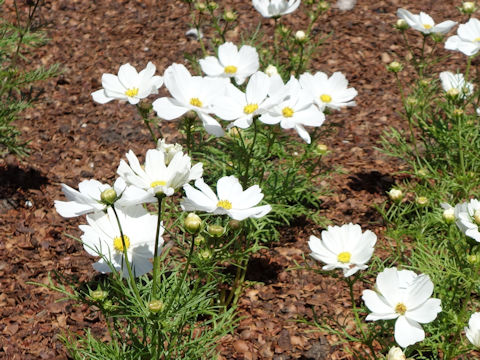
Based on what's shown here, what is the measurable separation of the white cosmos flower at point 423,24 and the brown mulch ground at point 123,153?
28.7 inches

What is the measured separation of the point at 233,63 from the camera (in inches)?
104

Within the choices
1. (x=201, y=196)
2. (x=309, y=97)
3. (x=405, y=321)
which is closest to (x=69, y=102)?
(x=309, y=97)

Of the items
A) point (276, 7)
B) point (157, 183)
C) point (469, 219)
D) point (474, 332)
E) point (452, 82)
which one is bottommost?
point (452, 82)

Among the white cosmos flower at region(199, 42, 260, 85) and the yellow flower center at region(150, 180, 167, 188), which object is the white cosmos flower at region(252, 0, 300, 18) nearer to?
the white cosmos flower at region(199, 42, 260, 85)

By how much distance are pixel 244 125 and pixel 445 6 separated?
3068 mm

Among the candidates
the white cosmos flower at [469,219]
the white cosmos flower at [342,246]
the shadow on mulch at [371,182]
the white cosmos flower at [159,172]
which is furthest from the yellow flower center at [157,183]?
the shadow on mulch at [371,182]

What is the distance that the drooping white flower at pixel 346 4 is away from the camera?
179 inches

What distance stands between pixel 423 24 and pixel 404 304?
174cm

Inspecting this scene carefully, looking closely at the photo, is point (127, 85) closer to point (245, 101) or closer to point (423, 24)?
point (245, 101)

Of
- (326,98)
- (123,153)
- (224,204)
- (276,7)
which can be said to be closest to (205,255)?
(224,204)

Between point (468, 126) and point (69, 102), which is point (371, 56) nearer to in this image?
point (468, 126)

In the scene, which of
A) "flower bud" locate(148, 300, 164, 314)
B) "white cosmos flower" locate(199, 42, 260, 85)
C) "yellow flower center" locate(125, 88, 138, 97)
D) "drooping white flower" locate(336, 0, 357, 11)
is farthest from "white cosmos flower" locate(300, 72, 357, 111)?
"drooping white flower" locate(336, 0, 357, 11)

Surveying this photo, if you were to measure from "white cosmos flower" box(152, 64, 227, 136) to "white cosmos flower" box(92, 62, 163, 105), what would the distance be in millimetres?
75

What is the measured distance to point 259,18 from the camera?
4406 millimetres
